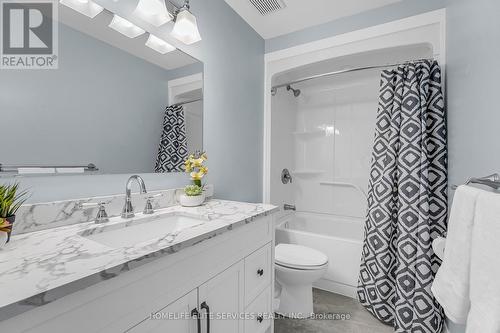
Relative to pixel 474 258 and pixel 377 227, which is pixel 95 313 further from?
pixel 377 227

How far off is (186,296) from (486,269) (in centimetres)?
94

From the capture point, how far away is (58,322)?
0.50 meters

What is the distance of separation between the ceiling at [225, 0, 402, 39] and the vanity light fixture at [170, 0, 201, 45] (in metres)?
0.66

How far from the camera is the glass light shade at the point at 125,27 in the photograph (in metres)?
1.14

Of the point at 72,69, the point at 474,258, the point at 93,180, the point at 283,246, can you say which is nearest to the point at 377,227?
the point at 283,246

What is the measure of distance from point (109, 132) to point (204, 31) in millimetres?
1024

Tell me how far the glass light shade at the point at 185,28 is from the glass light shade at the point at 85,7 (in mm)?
398

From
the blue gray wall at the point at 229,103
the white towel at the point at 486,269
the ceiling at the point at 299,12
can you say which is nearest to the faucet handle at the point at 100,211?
the blue gray wall at the point at 229,103

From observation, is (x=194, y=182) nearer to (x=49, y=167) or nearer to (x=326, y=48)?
(x=49, y=167)

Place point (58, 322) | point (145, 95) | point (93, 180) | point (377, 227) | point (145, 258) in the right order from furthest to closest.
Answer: point (377, 227), point (145, 95), point (93, 180), point (145, 258), point (58, 322)

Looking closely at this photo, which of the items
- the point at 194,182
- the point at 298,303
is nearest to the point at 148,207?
the point at 194,182

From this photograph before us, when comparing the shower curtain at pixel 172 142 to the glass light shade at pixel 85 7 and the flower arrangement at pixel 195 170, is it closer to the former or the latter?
the flower arrangement at pixel 195 170

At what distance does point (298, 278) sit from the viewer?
1.65 meters

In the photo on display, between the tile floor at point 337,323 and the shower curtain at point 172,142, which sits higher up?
the shower curtain at point 172,142
